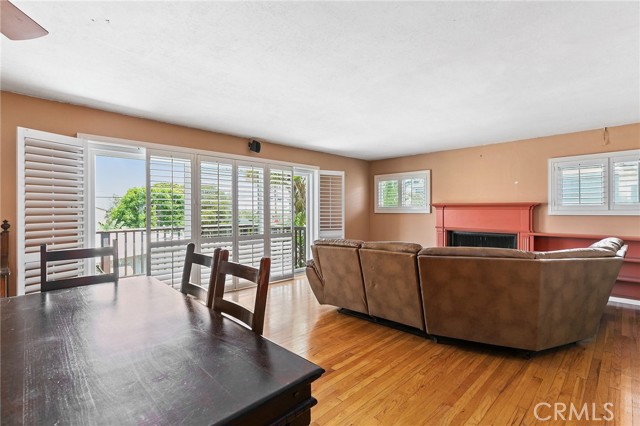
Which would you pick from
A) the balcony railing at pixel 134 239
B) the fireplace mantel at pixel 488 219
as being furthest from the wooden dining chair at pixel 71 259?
the fireplace mantel at pixel 488 219

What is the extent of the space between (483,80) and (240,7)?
84.0 inches

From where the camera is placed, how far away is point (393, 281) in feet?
9.68

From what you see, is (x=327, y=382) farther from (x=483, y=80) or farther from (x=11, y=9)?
(x=483, y=80)

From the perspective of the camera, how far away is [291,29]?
1.93 metres

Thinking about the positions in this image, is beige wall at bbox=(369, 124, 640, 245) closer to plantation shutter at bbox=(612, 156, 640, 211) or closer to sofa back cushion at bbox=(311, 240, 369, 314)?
plantation shutter at bbox=(612, 156, 640, 211)

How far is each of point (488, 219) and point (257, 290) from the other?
4893 millimetres

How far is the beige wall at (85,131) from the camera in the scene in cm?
284

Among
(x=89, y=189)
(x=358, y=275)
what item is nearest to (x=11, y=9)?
(x=89, y=189)

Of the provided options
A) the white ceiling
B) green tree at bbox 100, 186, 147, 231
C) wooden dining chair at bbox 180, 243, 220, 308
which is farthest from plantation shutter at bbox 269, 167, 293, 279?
wooden dining chair at bbox 180, 243, 220, 308

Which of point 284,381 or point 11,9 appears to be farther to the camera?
point 11,9

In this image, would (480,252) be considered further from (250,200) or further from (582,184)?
(250,200)

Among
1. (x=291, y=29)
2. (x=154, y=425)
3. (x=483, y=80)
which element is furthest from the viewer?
(x=483, y=80)

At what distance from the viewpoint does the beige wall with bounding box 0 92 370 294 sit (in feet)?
9.32

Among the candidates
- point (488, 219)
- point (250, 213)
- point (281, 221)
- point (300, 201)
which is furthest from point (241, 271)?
point (488, 219)
